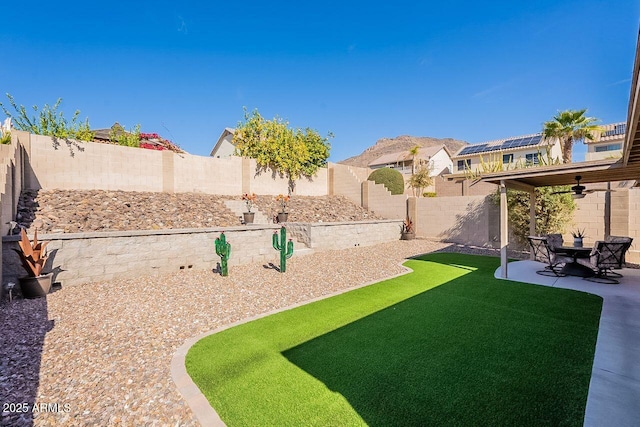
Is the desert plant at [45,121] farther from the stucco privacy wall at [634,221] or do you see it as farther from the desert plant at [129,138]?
the stucco privacy wall at [634,221]

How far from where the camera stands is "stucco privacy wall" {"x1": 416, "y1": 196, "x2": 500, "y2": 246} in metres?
12.9

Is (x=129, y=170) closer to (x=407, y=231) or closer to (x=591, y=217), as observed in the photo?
(x=407, y=231)

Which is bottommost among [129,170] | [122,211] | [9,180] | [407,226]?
[407,226]

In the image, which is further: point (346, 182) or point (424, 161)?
point (424, 161)

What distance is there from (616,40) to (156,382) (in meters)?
15.1

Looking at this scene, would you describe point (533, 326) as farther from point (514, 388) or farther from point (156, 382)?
point (156, 382)

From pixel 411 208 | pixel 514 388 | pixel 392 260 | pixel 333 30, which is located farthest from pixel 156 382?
pixel 333 30

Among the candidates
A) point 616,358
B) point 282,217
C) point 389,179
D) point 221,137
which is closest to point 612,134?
point 389,179

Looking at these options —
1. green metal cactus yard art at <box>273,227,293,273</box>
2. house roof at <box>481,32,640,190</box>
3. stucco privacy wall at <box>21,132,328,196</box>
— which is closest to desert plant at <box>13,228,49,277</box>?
green metal cactus yard art at <box>273,227,293,273</box>

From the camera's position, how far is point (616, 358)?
11.5ft

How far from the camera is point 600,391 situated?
113 inches

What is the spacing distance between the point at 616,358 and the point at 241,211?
41.0 feet

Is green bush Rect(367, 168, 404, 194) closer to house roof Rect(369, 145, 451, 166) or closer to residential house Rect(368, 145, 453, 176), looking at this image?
residential house Rect(368, 145, 453, 176)

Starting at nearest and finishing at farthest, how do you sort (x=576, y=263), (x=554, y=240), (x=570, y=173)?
1. (x=570, y=173)
2. (x=576, y=263)
3. (x=554, y=240)
